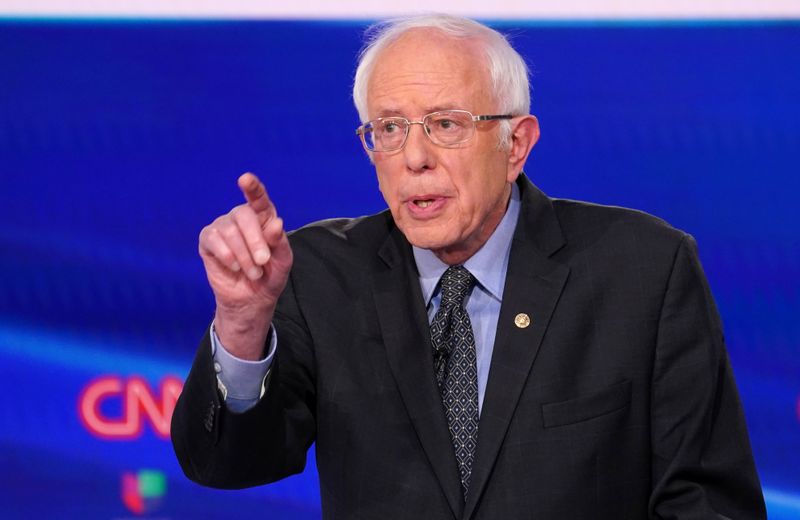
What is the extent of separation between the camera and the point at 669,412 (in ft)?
6.14

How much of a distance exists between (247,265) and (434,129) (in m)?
0.53

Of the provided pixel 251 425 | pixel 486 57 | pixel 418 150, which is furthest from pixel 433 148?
pixel 251 425

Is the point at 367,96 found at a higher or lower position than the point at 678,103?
lower

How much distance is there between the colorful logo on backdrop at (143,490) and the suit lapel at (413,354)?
1.42m

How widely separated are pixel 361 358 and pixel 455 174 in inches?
14.7

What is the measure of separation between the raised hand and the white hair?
0.50 metres

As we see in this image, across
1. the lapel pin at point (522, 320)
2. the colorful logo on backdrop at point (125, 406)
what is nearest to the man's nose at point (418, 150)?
the lapel pin at point (522, 320)

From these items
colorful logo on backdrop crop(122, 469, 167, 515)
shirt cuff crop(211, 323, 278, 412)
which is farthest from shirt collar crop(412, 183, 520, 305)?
colorful logo on backdrop crop(122, 469, 167, 515)

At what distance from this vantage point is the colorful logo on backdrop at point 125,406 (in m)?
3.09

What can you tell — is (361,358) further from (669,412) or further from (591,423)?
(669,412)

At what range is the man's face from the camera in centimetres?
192

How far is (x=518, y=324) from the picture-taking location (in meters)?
1.90

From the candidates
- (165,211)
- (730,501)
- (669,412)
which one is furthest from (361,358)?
Result: (165,211)

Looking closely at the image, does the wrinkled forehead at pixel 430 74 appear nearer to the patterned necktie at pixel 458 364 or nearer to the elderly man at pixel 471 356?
the elderly man at pixel 471 356
